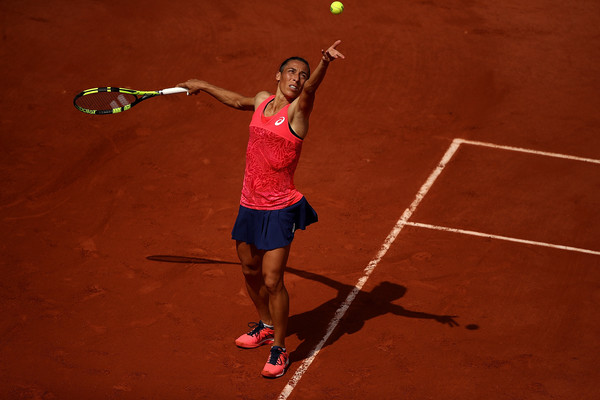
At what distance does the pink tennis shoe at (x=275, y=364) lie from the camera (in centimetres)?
771

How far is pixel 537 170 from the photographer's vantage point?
39.3 ft

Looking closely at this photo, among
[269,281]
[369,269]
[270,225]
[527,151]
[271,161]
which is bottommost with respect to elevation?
[369,269]

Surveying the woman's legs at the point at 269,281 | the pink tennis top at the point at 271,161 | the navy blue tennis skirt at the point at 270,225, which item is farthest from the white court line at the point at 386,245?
the pink tennis top at the point at 271,161

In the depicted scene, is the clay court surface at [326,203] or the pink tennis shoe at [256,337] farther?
the pink tennis shoe at [256,337]

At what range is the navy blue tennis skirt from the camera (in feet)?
24.4

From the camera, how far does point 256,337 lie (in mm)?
8195

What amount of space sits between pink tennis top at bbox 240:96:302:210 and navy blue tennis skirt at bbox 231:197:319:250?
0.06 meters

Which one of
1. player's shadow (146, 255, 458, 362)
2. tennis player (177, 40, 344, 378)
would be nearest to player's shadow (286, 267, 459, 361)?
player's shadow (146, 255, 458, 362)

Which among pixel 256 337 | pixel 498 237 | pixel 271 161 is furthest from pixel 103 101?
pixel 498 237

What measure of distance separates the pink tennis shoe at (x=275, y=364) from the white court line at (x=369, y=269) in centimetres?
15

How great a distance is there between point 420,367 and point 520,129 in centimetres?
631

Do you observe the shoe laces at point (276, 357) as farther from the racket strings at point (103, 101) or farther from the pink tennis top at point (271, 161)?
the racket strings at point (103, 101)

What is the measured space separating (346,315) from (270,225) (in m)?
1.88

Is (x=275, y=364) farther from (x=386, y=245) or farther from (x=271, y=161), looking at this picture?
(x=386, y=245)
